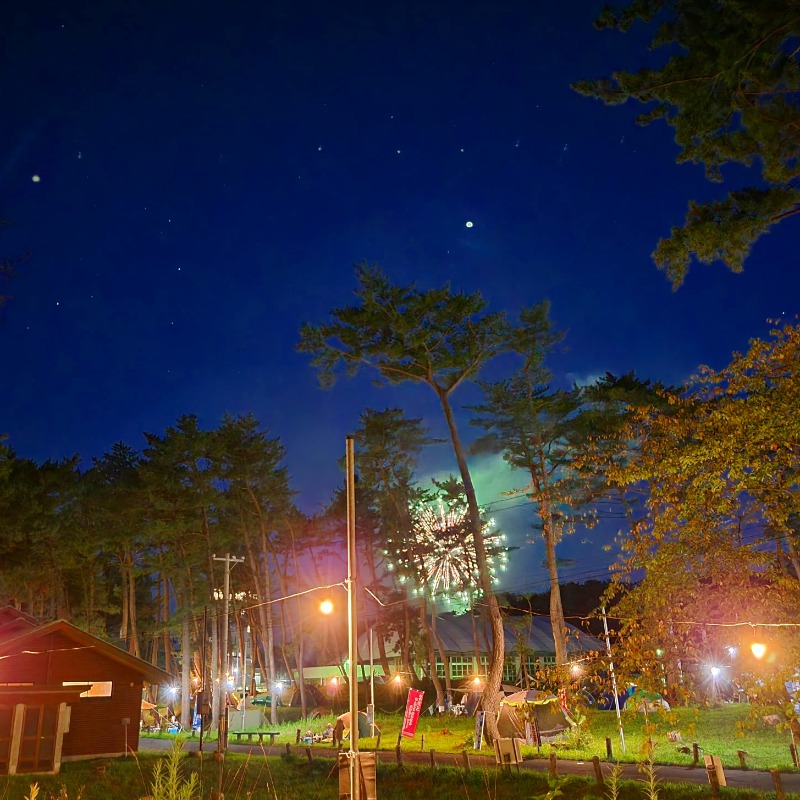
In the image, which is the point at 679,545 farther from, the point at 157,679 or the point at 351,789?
the point at 157,679

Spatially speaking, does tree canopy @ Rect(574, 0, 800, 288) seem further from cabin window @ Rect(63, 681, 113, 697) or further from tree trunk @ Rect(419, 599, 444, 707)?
tree trunk @ Rect(419, 599, 444, 707)

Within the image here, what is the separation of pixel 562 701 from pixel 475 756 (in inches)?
602

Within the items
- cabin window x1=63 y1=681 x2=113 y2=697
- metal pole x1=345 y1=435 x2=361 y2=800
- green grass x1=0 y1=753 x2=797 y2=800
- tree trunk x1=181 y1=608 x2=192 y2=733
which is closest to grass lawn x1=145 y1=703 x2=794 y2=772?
green grass x1=0 y1=753 x2=797 y2=800

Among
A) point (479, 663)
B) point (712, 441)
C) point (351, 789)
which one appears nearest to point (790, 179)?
point (712, 441)

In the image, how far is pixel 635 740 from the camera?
25141mm

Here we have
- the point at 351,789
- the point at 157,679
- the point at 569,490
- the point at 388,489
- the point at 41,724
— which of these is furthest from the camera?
the point at 388,489

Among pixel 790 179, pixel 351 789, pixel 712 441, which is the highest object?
pixel 790 179

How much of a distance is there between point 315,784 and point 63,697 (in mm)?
10806

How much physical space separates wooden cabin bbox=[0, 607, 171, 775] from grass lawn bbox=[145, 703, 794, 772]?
200 inches

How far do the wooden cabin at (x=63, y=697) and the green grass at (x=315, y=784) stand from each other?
158 centimetres

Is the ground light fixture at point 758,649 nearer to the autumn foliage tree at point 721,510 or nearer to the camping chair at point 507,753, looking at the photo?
the autumn foliage tree at point 721,510

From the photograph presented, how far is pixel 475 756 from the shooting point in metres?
22.5

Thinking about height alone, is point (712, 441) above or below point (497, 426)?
below

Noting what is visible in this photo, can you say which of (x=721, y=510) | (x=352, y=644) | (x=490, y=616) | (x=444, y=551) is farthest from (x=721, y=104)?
(x=444, y=551)
